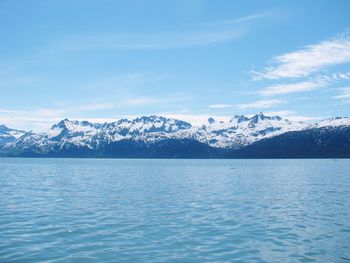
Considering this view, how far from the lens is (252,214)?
42.5 meters

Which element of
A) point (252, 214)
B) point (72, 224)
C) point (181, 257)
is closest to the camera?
point (181, 257)

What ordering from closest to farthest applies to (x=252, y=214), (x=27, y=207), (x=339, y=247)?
(x=339, y=247) < (x=252, y=214) < (x=27, y=207)

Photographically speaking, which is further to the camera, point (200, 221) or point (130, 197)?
point (130, 197)

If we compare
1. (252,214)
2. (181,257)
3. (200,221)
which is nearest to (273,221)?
(252,214)

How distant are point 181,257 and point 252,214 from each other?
18922 mm

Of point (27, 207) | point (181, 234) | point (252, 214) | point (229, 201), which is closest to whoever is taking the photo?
point (181, 234)

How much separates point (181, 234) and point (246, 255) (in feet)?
24.5

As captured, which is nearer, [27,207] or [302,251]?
[302,251]

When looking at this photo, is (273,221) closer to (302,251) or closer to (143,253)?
(302,251)

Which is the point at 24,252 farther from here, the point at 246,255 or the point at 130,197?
the point at 130,197

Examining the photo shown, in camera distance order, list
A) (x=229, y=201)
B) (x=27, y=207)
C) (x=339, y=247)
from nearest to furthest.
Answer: (x=339, y=247), (x=27, y=207), (x=229, y=201)

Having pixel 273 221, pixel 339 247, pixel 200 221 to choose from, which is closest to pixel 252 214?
pixel 273 221

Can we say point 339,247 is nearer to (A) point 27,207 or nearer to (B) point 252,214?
(B) point 252,214

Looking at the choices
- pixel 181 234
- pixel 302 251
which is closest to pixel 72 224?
pixel 181 234
